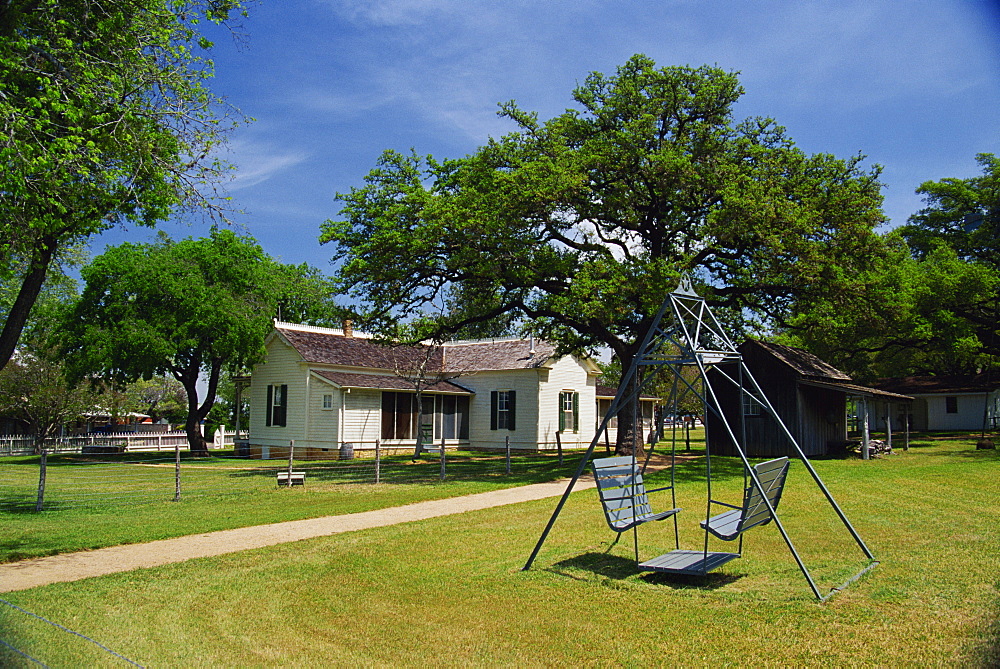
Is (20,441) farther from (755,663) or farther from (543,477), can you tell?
(755,663)

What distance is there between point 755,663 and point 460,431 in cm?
3013

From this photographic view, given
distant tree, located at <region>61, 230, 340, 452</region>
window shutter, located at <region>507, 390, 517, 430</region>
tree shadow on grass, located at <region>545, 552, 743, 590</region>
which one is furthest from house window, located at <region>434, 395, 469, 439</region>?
tree shadow on grass, located at <region>545, 552, 743, 590</region>

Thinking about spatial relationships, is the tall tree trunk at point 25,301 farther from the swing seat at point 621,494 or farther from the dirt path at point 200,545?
the swing seat at point 621,494

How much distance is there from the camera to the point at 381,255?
2114cm

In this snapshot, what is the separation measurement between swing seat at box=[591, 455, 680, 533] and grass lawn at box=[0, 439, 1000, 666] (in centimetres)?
55

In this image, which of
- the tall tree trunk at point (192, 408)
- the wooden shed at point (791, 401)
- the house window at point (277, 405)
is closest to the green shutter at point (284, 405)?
the house window at point (277, 405)

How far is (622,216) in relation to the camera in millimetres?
22438

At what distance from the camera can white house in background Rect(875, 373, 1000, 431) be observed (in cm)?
4253

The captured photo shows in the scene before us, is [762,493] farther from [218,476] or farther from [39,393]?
[39,393]

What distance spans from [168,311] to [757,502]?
30062 millimetres

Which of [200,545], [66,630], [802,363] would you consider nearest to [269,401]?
[802,363]

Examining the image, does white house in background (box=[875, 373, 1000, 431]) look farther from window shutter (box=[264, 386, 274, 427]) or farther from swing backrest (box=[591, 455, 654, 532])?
swing backrest (box=[591, 455, 654, 532])

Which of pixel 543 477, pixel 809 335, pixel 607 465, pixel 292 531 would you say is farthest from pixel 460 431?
pixel 607 465

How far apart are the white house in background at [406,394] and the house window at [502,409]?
0.05 m
